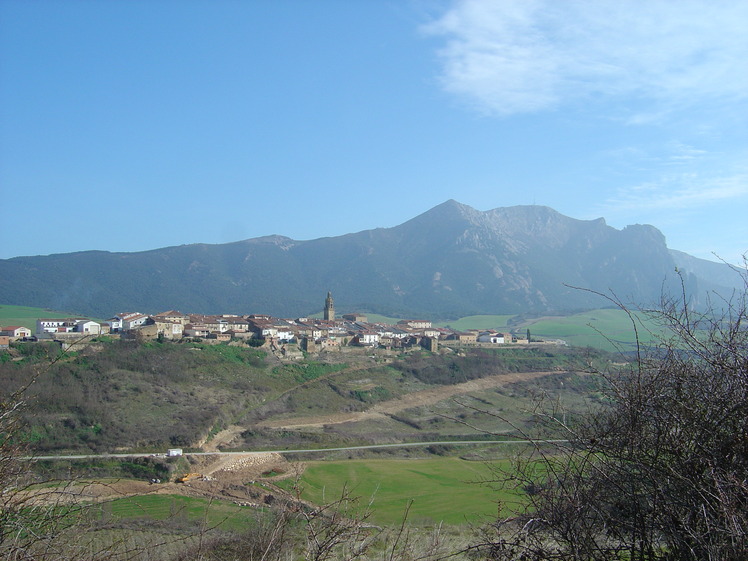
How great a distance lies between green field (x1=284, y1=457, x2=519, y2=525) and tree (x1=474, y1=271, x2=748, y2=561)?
15.3m

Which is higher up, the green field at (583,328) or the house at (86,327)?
the house at (86,327)

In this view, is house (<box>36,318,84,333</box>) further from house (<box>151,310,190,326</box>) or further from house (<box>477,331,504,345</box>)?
house (<box>477,331,504,345</box>)

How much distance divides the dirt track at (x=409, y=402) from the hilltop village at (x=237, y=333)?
12.2 m

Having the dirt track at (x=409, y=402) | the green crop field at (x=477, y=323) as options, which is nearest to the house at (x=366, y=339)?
the dirt track at (x=409, y=402)

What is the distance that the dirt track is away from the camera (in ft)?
120

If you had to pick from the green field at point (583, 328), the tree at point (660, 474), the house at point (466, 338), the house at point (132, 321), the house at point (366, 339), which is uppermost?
the tree at point (660, 474)

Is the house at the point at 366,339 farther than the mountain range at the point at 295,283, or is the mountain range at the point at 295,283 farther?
the mountain range at the point at 295,283

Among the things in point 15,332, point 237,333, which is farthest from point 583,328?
point 15,332

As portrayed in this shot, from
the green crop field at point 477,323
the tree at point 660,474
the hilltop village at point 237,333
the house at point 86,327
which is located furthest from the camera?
the green crop field at point 477,323

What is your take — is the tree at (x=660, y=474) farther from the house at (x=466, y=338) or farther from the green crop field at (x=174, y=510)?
the house at (x=466, y=338)

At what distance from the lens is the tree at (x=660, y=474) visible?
307 centimetres

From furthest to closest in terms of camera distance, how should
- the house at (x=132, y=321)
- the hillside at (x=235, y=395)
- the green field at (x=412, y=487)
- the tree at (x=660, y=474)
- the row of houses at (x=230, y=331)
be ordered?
the house at (x=132, y=321), the row of houses at (x=230, y=331), the hillside at (x=235, y=395), the green field at (x=412, y=487), the tree at (x=660, y=474)

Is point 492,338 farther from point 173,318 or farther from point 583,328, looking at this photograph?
point 173,318

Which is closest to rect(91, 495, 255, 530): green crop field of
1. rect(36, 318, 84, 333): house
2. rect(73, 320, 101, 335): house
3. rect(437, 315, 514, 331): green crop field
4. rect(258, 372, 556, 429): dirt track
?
rect(258, 372, 556, 429): dirt track
